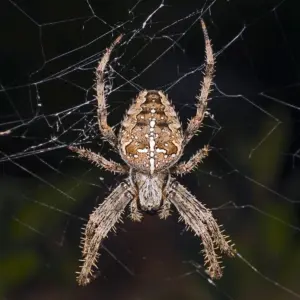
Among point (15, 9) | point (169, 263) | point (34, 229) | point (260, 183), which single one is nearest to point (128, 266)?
point (169, 263)

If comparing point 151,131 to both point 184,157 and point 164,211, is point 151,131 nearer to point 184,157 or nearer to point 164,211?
point 164,211

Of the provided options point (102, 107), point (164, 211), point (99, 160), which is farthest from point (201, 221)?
point (102, 107)

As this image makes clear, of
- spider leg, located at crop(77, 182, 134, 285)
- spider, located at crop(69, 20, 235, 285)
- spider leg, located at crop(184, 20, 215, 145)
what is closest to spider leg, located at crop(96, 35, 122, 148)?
spider, located at crop(69, 20, 235, 285)

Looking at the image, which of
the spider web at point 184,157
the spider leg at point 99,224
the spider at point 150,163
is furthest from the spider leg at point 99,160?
the spider web at point 184,157

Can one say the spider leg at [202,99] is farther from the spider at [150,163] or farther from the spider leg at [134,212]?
the spider leg at [134,212]

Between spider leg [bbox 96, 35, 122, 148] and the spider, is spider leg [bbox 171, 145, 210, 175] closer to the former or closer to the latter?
the spider

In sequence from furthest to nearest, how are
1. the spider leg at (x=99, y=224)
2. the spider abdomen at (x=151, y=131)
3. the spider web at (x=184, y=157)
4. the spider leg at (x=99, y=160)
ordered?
the spider web at (x=184, y=157) < the spider leg at (x=99, y=224) < the spider leg at (x=99, y=160) < the spider abdomen at (x=151, y=131)
